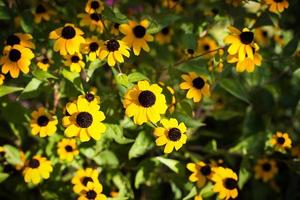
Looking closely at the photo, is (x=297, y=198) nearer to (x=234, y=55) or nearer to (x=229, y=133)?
(x=229, y=133)

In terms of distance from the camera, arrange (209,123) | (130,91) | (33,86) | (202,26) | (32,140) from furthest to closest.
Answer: (209,123)
(32,140)
(202,26)
(33,86)
(130,91)

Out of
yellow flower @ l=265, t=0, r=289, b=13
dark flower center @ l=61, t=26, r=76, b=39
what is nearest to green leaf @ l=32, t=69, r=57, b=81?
dark flower center @ l=61, t=26, r=76, b=39

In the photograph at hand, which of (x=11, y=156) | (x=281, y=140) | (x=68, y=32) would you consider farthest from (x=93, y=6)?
(x=281, y=140)

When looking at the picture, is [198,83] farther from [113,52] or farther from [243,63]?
[113,52]

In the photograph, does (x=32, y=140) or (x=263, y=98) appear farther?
(x=263, y=98)

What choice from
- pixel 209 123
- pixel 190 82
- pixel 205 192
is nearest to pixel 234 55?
pixel 190 82

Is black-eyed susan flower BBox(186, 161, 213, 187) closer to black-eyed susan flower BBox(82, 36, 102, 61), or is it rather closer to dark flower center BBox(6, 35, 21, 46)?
black-eyed susan flower BBox(82, 36, 102, 61)
